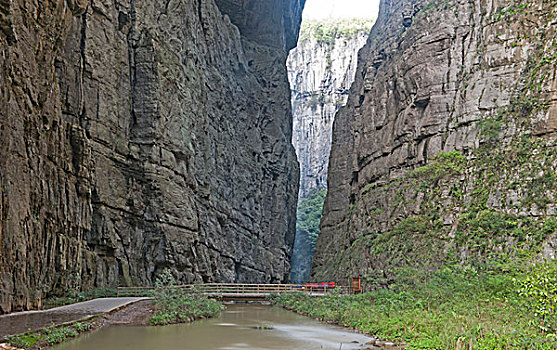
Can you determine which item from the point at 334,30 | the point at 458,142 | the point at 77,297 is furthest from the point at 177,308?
the point at 334,30

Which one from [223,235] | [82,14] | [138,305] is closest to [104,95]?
[82,14]

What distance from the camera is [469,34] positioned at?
120ft

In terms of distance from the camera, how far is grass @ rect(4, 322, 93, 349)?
11352 millimetres

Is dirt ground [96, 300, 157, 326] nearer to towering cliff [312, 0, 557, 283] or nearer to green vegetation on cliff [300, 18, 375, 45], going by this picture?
towering cliff [312, 0, 557, 283]

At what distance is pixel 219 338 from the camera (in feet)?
49.8

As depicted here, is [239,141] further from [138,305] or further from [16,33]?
[16,33]

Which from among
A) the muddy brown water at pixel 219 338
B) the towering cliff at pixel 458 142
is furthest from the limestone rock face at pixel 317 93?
the muddy brown water at pixel 219 338

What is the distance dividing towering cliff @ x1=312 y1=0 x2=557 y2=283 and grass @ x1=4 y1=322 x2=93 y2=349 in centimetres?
1766

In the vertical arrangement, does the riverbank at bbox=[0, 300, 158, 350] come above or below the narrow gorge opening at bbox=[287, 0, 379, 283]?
below

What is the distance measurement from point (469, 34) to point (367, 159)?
14.0 meters

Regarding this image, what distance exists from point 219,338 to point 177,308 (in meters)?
6.39

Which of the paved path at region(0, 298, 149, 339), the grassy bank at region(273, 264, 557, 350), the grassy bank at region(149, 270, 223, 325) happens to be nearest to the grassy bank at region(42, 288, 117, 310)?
the paved path at region(0, 298, 149, 339)

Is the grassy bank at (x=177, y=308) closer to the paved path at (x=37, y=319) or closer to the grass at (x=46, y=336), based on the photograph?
the paved path at (x=37, y=319)

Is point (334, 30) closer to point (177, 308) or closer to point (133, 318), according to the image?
point (177, 308)
